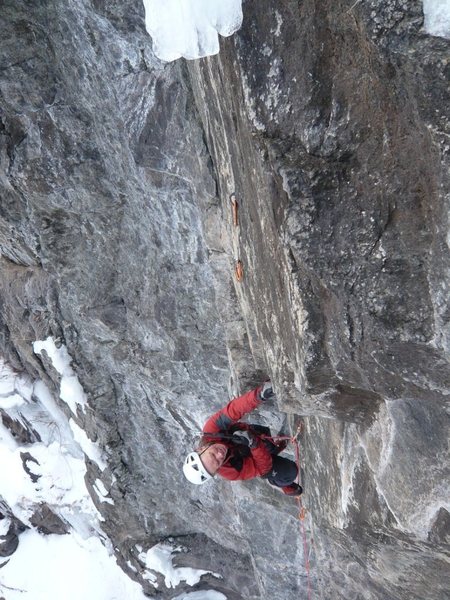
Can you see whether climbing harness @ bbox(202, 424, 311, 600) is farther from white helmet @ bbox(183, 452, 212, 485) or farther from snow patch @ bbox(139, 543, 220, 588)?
snow patch @ bbox(139, 543, 220, 588)

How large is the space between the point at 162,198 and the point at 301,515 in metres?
3.46

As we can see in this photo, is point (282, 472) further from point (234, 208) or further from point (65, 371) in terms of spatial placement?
point (65, 371)

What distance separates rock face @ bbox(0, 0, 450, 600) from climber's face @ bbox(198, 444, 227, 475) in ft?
2.19

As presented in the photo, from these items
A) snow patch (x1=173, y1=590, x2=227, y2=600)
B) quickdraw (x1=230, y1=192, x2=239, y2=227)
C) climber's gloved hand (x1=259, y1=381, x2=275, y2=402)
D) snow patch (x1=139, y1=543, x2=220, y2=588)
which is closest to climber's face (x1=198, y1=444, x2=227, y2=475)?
climber's gloved hand (x1=259, y1=381, x2=275, y2=402)

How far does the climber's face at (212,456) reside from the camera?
395 centimetres

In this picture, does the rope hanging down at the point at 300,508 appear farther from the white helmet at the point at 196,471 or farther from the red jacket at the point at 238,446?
the white helmet at the point at 196,471

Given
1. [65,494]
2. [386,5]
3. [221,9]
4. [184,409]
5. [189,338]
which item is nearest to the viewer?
[386,5]

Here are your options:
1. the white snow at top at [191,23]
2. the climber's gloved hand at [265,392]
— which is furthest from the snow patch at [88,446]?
the white snow at top at [191,23]

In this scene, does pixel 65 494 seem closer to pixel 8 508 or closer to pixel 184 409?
pixel 8 508

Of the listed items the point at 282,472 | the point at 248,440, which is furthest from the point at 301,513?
the point at 248,440

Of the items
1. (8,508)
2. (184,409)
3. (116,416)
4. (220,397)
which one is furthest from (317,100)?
(8,508)

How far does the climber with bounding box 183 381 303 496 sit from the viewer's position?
397cm

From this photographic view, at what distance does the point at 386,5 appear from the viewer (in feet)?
5.38

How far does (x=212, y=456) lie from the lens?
3.97 metres
